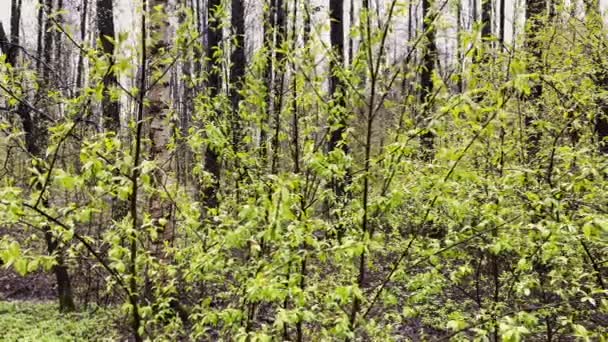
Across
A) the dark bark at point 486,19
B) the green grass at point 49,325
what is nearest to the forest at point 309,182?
the dark bark at point 486,19

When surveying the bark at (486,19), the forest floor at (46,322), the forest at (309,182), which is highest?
the bark at (486,19)

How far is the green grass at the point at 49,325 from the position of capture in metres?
5.98

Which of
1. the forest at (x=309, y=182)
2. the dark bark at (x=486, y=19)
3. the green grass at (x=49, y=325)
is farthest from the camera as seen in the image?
the green grass at (x=49, y=325)

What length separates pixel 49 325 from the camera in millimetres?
6488

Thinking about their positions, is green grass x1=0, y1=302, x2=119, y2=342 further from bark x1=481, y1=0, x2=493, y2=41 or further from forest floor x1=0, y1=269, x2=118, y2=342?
bark x1=481, y1=0, x2=493, y2=41

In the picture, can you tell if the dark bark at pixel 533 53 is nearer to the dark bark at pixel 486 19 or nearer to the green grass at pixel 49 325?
the dark bark at pixel 486 19

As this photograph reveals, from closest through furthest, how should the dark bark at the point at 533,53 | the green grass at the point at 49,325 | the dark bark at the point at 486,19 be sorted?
the dark bark at the point at 486,19 < the dark bark at the point at 533,53 < the green grass at the point at 49,325

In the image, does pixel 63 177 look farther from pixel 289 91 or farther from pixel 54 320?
pixel 54 320

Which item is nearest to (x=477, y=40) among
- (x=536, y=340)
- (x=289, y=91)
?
(x=289, y=91)

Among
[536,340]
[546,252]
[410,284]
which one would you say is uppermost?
[546,252]

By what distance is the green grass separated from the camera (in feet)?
19.6

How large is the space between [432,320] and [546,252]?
4.26 m

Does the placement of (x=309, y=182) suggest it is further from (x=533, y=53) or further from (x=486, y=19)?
(x=533, y=53)

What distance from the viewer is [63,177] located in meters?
1.89
